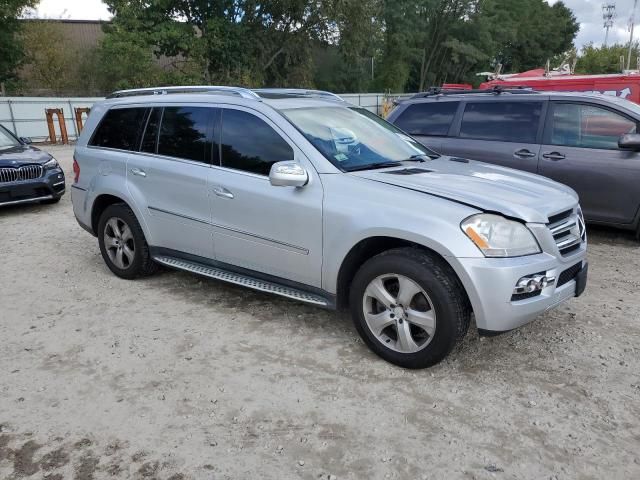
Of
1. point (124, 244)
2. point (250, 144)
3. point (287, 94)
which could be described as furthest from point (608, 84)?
point (124, 244)

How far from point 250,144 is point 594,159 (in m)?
3.90

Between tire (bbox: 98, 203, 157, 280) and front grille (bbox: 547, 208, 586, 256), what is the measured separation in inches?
132

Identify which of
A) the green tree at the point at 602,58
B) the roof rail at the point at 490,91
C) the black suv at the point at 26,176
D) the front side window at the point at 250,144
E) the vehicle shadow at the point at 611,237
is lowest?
the vehicle shadow at the point at 611,237

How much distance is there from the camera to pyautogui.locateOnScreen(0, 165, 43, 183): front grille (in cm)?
779

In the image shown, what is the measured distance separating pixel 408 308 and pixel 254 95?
203 centimetres

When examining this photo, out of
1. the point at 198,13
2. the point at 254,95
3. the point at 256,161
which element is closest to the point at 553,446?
the point at 256,161

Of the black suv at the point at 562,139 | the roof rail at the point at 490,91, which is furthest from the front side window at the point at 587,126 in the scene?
the roof rail at the point at 490,91

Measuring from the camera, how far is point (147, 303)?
4.59m

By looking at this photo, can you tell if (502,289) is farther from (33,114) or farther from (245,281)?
(33,114)

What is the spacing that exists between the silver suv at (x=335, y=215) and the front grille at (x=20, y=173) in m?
3.48

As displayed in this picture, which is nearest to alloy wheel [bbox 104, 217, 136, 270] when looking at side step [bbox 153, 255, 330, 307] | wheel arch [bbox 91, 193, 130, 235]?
wheel arch [bbox 91, 193, 130, 235]

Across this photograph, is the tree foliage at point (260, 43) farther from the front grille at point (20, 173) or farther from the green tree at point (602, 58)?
the front grille at point (20, 173)

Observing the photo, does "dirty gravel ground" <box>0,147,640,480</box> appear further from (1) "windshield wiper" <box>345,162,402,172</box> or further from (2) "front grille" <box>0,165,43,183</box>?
(2) "front grille" <box>0,165,43,183</box>

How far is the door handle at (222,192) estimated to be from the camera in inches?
160
